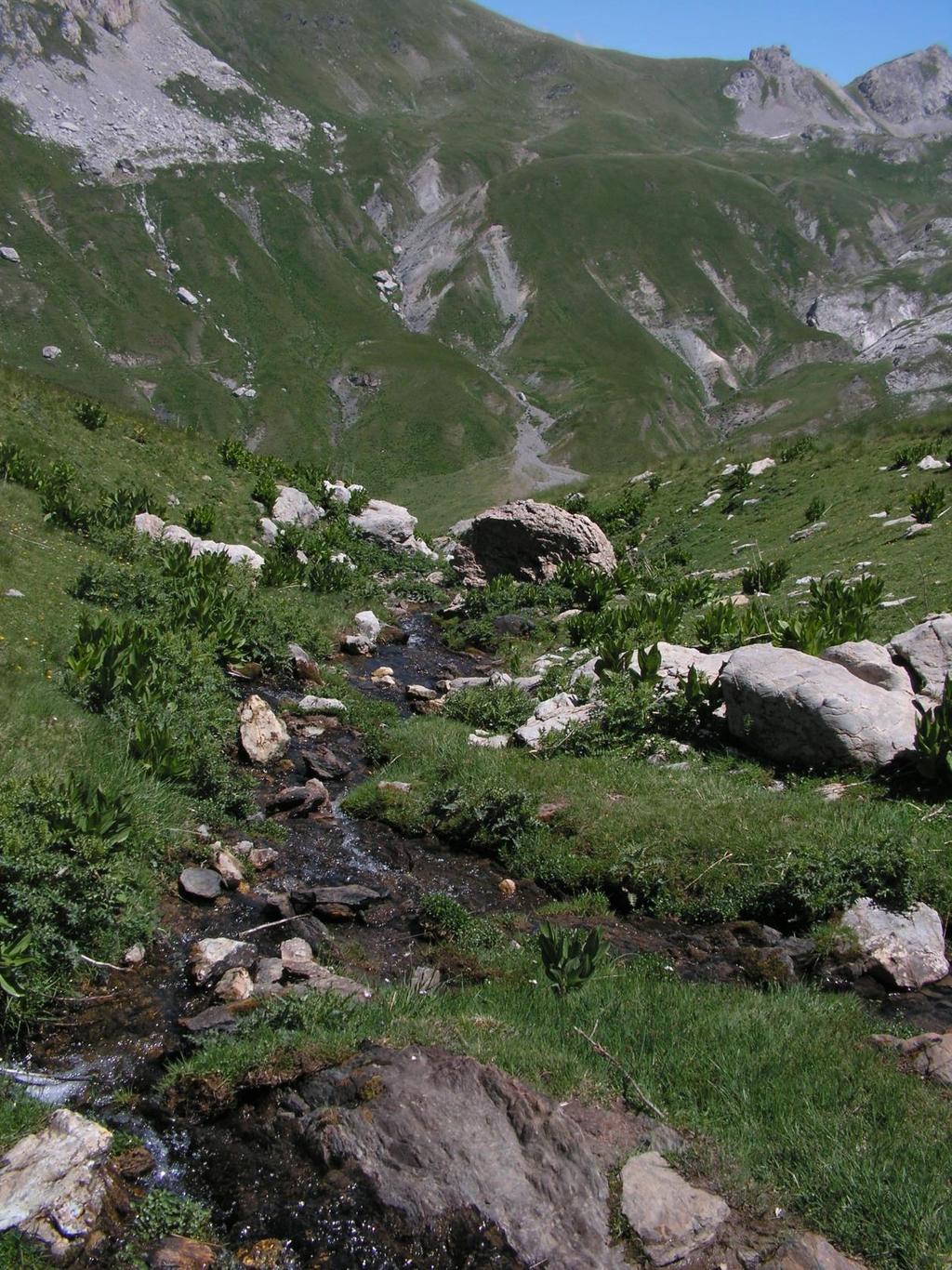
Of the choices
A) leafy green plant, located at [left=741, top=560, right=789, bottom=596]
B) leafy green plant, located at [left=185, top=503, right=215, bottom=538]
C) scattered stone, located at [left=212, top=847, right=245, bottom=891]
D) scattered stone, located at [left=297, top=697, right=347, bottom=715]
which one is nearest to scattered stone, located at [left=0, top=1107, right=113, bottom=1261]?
scattered stone, located at [left=212, top=847, right=245, bottom=891]

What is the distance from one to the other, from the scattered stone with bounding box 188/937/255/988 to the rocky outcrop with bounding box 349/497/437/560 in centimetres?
2378

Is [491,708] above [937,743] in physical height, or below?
below

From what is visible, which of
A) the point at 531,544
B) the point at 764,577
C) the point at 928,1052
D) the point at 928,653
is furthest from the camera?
the point at 531,544

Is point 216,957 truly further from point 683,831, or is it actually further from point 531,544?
point 531,544

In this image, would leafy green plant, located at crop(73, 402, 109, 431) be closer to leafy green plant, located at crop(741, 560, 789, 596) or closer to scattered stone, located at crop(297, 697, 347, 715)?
scattered stone, located at crop(297, 697, 347, 715)

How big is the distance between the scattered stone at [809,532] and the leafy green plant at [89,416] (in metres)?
21.6

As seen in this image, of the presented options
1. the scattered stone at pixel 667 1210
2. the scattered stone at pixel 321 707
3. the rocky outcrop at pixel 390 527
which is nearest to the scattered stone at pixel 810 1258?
the scattered stone at pixel 667 1210

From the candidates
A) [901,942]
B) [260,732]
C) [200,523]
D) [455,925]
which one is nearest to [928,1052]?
[901,942]

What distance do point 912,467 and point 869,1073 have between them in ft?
76.3

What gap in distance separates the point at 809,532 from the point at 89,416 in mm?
22137

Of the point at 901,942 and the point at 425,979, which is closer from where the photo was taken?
the point at 425,979

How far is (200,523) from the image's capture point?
2261cm

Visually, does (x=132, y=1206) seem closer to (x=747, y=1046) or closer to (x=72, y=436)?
(x=747, y=1046)

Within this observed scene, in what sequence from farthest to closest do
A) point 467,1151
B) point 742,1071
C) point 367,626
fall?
1. point 367,626
2. point 742,1071
3. point 467,1151
